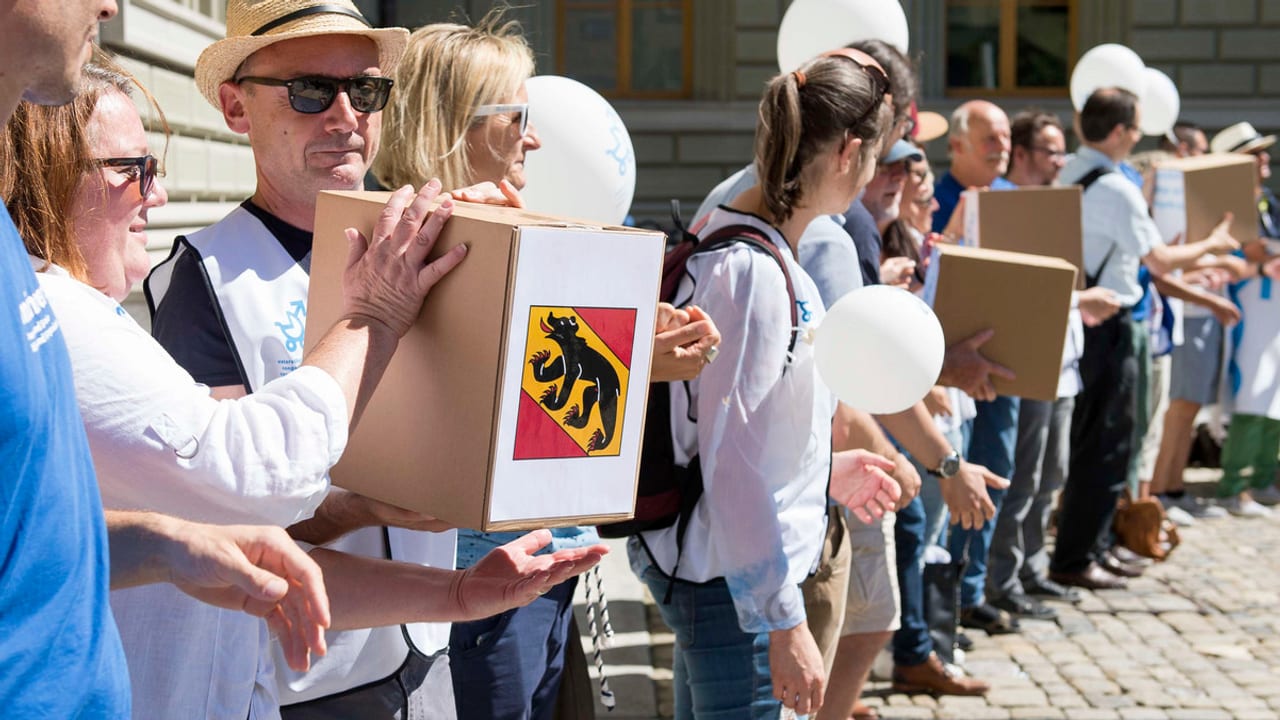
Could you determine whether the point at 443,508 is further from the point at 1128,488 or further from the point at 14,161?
the point at 1128,488

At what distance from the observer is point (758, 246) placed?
2.88 meters

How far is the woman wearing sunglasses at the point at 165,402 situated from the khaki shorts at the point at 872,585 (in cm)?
223

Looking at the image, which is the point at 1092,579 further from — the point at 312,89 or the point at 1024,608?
the point at 312,89

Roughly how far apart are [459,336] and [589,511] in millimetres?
307

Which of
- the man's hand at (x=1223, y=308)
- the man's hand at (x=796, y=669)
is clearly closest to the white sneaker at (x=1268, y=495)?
the man's hand at (x=1223, y=308)

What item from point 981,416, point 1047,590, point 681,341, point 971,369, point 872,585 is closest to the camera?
point 681,341

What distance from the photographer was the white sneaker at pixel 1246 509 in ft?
28.5

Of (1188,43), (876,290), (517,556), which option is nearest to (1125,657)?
(876,290)

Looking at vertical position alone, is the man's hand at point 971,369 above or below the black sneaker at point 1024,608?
Answer: above

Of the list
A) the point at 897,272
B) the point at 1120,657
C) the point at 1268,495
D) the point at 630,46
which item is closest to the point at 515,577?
the point at 897,272

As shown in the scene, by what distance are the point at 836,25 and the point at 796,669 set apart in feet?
9.53

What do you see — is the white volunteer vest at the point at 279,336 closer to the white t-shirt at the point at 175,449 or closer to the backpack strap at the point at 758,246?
the white t-shirt at the point at 175,449

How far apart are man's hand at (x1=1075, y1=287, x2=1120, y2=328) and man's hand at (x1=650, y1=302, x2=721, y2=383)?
13.0 feet

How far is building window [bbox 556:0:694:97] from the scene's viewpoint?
48.1 feet
